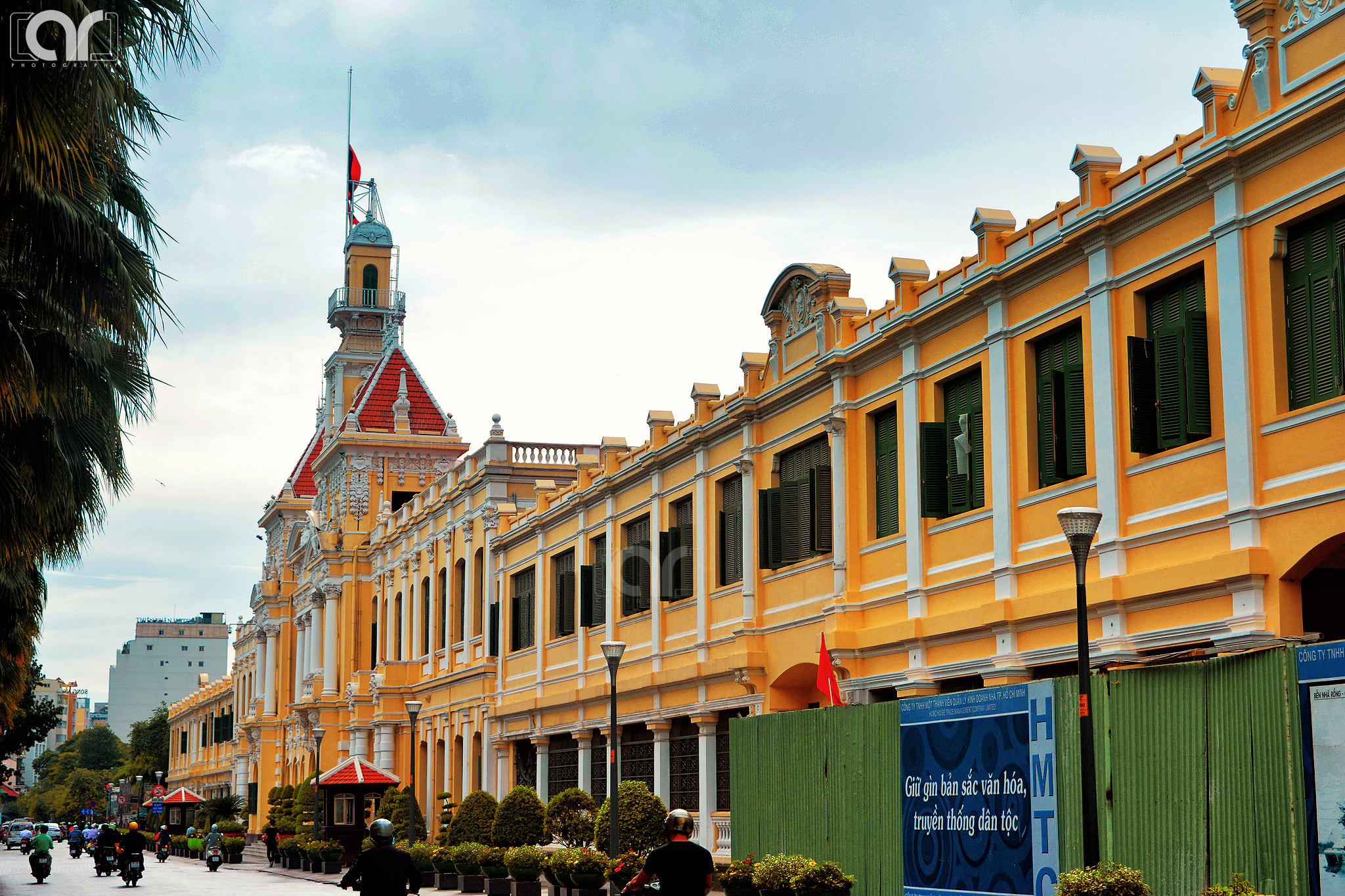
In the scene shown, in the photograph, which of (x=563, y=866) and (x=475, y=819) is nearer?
(x=563, y=866)

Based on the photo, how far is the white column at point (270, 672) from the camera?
78.7 m

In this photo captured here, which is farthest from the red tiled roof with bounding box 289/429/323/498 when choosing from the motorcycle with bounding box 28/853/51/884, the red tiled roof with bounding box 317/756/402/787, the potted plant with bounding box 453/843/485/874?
the potted plant with bounding box 453/843/485/874

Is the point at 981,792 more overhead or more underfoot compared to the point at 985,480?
more underfoot

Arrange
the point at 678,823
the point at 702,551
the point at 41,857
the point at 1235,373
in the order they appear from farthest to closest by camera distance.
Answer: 1. the point at 41,857
2. the point at 702,551
3. the point at 1235,373
4. the point at 678,823

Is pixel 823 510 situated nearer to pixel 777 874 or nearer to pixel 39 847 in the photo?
pixel 777 874

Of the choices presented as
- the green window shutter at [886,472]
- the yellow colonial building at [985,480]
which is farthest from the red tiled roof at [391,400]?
the green window shutter at [886,472]

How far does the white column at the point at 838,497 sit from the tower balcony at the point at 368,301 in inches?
2163

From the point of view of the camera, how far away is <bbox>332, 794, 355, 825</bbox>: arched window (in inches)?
1955

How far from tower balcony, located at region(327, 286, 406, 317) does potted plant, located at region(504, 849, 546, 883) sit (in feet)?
169

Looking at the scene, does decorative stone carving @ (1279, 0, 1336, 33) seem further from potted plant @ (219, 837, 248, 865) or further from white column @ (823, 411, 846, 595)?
potted plant @ (219, 837, 248, 865)

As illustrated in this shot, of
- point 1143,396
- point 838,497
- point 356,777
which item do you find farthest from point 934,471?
point 356,777

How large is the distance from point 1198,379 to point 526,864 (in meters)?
16.6

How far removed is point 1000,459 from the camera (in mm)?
20781

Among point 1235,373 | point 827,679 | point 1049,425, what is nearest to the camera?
point 1235,373
